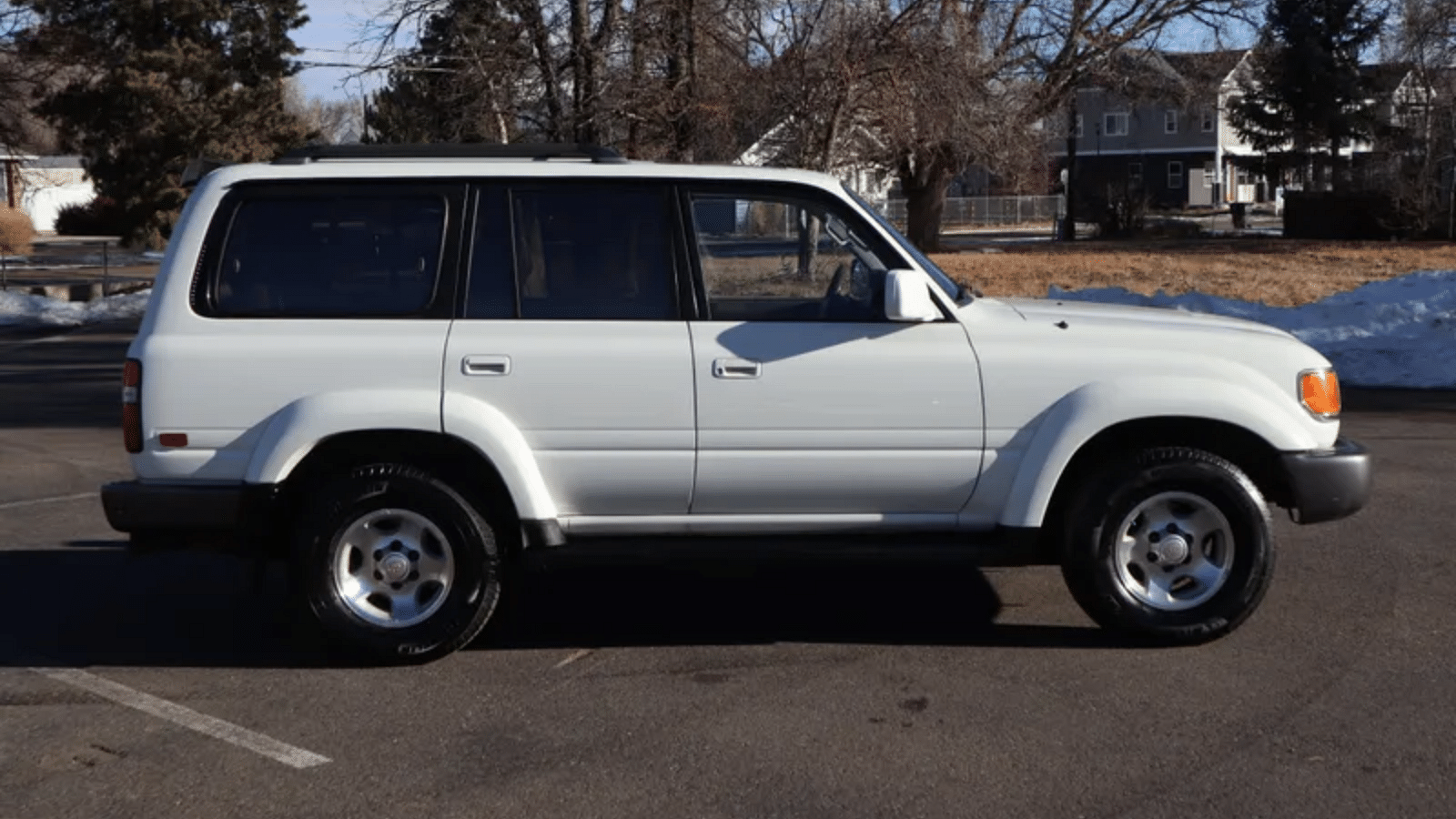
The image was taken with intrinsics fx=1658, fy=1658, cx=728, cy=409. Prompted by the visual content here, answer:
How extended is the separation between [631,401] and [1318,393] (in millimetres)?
2775

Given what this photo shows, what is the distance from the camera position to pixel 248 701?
20.4ft

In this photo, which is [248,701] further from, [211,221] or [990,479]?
[990,479]

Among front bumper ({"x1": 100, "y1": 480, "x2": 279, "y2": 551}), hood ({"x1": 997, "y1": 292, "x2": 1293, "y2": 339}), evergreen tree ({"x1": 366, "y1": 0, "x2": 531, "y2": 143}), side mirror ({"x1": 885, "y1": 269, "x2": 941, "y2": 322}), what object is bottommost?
front bumper ({"x1": 100, "y1": 480, "x2": 279, "y2": 551})

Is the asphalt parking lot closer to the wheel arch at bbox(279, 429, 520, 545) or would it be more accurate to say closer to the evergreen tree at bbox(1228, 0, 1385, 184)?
the wheel arch at bbox(279, 429, 520, 545)

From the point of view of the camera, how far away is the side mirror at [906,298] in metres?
6.38

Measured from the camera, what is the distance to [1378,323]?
18734 millimetres

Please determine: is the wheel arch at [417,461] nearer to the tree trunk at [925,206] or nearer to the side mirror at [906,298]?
the side mirror at [906,298]

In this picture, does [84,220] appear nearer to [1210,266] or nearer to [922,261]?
[1210,266]

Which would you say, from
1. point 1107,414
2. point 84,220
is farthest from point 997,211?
point 1107,414

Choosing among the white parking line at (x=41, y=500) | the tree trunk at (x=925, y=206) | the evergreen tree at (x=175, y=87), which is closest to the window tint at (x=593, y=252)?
the white parking line at (x=41, y=500)

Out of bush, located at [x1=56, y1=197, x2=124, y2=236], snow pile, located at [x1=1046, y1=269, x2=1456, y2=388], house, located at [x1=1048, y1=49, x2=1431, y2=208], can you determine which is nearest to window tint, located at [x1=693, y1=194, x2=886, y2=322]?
snow pile, located at [x1=1046, y1=269, x2=1456, y2=388]

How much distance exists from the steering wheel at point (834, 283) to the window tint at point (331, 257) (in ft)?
5.07

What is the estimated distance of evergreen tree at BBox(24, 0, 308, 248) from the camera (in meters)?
47.8

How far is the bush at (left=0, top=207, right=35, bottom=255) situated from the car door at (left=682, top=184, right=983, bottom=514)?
49.7 metres
